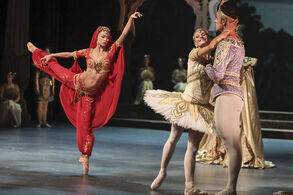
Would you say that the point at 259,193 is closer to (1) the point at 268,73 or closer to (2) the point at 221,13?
(2) the point at 221,13

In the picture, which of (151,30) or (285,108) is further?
(151,30)

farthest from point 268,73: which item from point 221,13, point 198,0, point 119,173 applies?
point 221,13

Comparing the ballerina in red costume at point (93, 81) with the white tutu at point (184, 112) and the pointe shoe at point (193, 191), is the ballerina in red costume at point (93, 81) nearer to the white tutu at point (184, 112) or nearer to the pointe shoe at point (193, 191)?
the white tutu at point (184, 112)

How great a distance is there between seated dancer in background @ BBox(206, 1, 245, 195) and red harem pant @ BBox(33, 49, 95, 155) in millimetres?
1626

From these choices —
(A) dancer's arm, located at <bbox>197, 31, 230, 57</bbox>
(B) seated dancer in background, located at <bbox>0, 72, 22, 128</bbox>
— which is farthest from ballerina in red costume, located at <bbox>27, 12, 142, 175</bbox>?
(B) seated dancer in background, located at <bbox>0, 72, 22, 128</bbox>

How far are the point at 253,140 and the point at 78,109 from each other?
2.20 m

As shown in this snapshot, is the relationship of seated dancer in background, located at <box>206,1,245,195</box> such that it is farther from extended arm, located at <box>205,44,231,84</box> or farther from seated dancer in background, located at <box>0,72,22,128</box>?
seated dancer in background, located at <box>0,72,22,128</box>

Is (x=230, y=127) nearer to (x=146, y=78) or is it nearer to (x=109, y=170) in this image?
(x=109, y=170)

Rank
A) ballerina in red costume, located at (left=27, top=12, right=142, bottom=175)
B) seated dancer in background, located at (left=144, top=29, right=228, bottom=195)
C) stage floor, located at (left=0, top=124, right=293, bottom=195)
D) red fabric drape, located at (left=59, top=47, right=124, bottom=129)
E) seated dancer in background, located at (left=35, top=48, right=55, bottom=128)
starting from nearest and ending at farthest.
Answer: seated dancer in background, located at (left=144, top=29, right=228, bottom=195) < stage floor, located at (left=0, top=124, right=293, bottom=195) < ballerina in red costume, located at (left=27, top=12, right=142, bottom=175) < red fabric drape, located at (left=59, top=47, right=124, bottom=129) < seated dancer in background, located at (left=35, top=48, right=55, bottom=128)

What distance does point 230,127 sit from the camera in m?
4.27

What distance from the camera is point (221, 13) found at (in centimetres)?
435

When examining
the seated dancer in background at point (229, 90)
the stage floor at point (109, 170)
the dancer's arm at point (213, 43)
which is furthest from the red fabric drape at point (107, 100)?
the seated dancer in background at point (229, 90)

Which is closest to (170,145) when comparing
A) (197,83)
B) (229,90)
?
(197,83)

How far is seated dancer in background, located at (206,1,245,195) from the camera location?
4.26 metres
